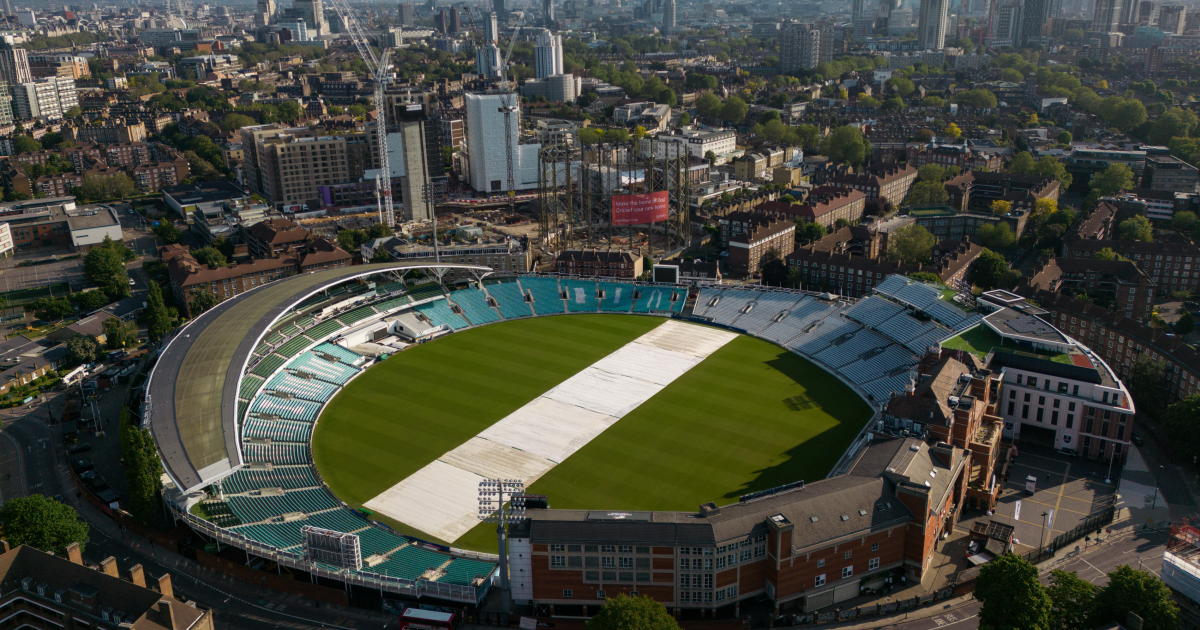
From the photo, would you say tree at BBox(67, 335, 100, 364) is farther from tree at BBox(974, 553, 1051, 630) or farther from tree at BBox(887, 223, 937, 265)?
tree at BBox(887, 223, 937, 265)

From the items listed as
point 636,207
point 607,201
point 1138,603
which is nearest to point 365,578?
point 1138,603

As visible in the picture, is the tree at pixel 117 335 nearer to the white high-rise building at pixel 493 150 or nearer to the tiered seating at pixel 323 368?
the tiered seating at pixel 323 368

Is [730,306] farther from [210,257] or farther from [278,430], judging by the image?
[210,257]

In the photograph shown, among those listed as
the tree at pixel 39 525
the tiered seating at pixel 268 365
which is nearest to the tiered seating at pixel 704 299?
the tiered seating at pixel 268 365

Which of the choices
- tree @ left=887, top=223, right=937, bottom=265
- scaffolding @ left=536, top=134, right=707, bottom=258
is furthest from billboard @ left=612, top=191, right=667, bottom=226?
tree @ left=887, top=223, right=937, bottom=265

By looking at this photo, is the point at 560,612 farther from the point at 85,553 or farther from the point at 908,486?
the point at 85,553
